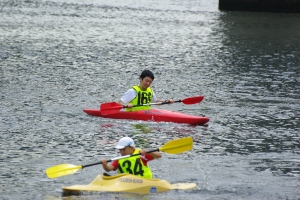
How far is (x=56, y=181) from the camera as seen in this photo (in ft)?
46.2

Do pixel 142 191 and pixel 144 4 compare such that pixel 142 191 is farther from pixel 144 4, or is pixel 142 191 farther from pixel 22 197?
pixel 144 4

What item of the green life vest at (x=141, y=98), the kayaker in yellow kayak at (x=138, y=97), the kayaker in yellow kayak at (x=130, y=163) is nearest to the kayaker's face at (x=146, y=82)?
the kayaker in yellow kayak at (x=138, y=97)

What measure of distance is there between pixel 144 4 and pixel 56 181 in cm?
3959

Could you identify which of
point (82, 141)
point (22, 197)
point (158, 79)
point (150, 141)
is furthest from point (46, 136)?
point (158, 79)

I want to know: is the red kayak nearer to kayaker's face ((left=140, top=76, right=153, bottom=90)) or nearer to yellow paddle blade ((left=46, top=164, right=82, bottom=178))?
kayaker's face ((left=140, top=76, right=153, bottom=90))

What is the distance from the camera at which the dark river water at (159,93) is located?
579 inches

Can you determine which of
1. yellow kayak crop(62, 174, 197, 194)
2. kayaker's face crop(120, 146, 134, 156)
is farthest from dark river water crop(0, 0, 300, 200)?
kayaker's face crop(120, 146, 134, 156)

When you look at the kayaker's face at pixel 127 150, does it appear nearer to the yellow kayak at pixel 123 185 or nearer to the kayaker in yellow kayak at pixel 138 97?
the yellow kayak at pixel 123 185

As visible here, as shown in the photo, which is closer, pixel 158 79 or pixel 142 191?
pixel 142 191

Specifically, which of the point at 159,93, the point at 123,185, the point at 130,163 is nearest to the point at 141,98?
the point at 159,93

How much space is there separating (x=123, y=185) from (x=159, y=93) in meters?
11.1

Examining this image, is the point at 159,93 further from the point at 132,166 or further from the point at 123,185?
the point at 123,185

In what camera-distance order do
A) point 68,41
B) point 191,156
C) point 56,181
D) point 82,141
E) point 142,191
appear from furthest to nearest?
point 68,41 → point 82,141 → point 191,156 → point 56,181 → point 142,191

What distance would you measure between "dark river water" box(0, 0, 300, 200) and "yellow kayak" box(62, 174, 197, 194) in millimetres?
120
